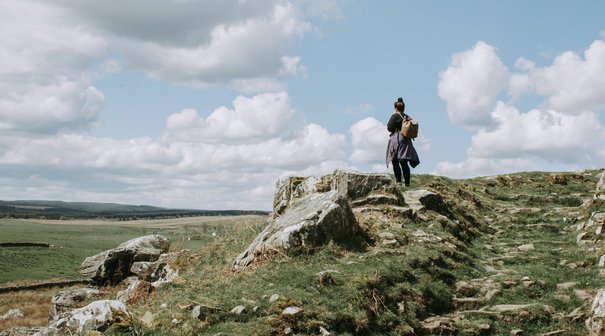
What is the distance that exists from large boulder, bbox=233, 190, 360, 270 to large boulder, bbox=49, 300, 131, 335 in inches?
161

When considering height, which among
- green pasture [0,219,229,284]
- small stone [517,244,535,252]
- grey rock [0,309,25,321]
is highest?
small stone [517,244,535,252]

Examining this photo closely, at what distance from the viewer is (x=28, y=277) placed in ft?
291

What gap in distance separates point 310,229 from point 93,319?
5395 mm

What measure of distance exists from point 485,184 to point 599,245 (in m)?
15.1

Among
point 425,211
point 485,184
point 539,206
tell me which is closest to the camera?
point 425,211

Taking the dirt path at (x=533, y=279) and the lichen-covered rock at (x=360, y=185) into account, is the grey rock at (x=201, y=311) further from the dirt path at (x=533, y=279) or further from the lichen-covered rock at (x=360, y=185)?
the lichen-covered rock at (x=360, y=185)

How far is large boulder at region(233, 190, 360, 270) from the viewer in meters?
12.3

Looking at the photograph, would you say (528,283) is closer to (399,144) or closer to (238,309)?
(238,309)

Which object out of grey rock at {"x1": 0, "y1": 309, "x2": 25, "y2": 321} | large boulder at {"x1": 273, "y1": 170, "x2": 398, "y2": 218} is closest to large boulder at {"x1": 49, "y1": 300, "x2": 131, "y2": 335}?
large boulder at {"x1": 273, "y1": 170, "x2": 398, "y2": 218}

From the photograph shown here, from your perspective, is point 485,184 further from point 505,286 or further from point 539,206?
point 505,286

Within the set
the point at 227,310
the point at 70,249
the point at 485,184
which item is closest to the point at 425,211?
the point at 227,310

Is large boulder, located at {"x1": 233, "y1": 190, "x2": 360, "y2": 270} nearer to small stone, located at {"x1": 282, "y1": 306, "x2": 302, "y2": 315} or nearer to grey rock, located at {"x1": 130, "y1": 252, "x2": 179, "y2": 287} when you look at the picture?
small stone, located at {"x1": 282, "y1": 306, "x2": 302, "y2": 315}

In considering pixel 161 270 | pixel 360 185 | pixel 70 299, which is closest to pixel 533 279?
pixel 360 185

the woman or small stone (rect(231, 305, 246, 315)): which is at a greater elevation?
the woman
